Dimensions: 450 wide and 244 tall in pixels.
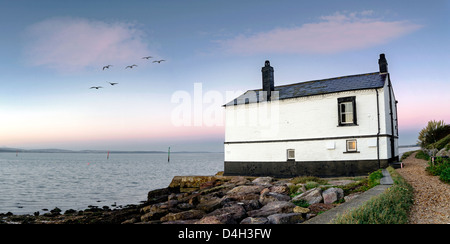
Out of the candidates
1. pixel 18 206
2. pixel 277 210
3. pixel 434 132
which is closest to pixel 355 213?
pixel 277 210

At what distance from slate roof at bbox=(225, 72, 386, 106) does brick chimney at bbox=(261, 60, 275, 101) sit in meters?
0.76

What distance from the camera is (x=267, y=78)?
28891mm

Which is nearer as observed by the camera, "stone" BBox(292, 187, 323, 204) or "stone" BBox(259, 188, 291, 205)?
"stone" BBox(292, 187, 323, 204)

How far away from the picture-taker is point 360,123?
2356 centimetres

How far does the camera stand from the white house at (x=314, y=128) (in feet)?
76.3

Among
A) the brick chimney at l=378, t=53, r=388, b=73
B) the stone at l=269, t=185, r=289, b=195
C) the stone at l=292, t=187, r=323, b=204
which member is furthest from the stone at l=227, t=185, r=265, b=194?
the brick chimney at l=378, t=53, r=388, b=73

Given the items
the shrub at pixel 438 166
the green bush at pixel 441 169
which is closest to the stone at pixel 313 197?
the green bush at pixel 441 169

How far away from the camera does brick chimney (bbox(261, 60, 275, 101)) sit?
28719 mm

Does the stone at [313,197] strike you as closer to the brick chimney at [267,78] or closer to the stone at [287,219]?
the stone at [287,219]

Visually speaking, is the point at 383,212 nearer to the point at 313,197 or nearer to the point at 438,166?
the point at 313,197

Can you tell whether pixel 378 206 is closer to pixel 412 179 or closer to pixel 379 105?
pixel 412 179

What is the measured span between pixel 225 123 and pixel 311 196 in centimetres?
1651

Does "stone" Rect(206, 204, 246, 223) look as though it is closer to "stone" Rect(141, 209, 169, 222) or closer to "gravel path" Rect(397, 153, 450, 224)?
"stone" Rect(141, 209, 169, 222)

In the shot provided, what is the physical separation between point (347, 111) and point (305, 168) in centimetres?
566
